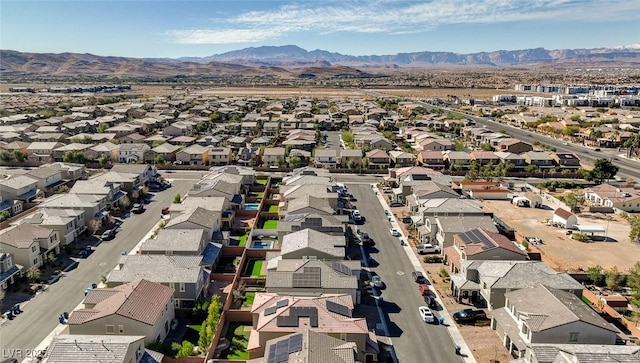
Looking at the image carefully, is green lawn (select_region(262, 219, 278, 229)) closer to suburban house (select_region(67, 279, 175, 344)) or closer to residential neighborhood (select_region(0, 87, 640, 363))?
residential neighborhood (select_region(0, 87, 640, 363))

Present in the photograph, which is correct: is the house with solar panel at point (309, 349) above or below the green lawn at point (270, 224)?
above

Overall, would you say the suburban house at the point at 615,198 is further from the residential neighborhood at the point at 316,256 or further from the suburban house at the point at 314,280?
the suburban house at the point at 314,280

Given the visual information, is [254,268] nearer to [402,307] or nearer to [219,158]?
[402,307]

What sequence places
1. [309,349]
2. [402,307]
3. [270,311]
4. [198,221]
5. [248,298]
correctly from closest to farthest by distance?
[309,349], [270,311], [402,307], [248,298], [198,221]

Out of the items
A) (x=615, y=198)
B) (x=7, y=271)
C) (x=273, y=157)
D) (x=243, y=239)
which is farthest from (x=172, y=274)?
(x=615, y=198)

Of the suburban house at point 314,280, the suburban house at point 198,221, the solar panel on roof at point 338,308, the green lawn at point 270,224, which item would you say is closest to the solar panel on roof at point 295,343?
the solar panel on roof at point 338,308

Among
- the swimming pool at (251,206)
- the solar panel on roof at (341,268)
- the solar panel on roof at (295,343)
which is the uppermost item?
the solar panel on roof at (295,343)

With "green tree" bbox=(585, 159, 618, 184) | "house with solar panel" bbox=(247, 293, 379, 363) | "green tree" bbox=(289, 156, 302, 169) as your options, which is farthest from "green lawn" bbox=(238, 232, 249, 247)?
"green tree" bbox=(585, 159, 618, 184)
